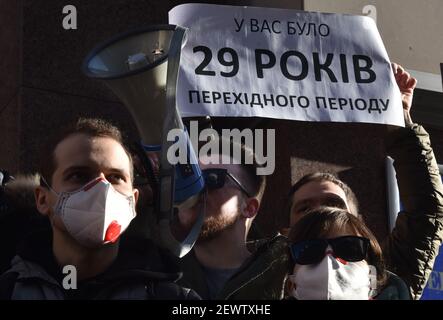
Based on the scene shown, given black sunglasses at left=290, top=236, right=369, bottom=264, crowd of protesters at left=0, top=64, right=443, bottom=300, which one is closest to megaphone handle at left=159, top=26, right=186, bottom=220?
crowd of protesters at left=0, top=64, right=443, bottom=300

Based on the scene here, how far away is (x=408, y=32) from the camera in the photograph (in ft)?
21.1

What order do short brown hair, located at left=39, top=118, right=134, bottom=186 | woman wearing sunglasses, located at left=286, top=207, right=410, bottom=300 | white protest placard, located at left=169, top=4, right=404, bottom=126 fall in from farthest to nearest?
white protest placard, located at left=169, top=4, right=404, bottom=126
short brown hair, located at left=39, top=118, right=134, bottom=186
woman wearing sunglasses, located at left=286, top=207, right=410, bottom=300

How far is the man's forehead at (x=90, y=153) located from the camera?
3.34 metres

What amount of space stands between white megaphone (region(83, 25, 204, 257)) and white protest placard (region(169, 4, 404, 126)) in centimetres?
67

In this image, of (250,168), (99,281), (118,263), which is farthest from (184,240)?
(250,168)

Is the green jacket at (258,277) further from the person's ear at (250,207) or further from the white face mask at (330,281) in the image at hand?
the person's ear at (250,207)

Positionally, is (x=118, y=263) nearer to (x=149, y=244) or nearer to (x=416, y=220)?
(x=149, y=244)

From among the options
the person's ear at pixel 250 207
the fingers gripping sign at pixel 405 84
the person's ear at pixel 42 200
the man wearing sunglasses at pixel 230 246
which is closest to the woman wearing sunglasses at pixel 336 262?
the man wearing sunglasses at pixel 230 246

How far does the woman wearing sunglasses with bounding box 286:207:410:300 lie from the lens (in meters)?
3.32

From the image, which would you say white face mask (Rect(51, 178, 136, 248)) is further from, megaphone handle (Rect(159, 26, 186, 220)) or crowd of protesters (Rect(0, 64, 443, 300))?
megaphone handle (Rect(159, 26, 186, 220))

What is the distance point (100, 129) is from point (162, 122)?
0.23m

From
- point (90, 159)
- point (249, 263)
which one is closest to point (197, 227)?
point (249, 263)
